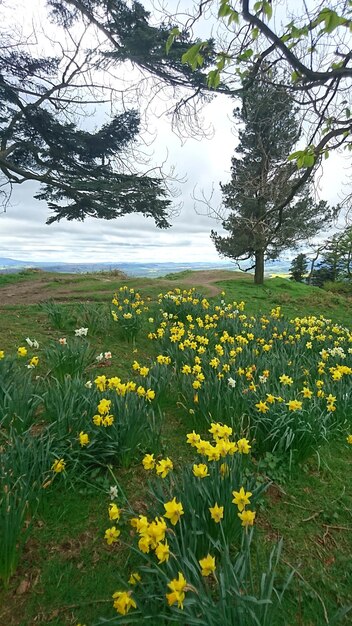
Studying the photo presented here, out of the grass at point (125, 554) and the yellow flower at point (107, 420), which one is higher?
the yellow flower at point (107, 420)

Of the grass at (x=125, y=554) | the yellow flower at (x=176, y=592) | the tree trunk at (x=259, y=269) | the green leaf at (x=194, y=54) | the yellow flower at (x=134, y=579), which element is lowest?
the grass at (x=125, y=554)

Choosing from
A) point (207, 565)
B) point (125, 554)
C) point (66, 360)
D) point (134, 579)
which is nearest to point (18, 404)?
point (66, 360)

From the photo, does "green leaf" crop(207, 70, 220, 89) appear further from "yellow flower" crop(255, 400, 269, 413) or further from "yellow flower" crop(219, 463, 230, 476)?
"yellow flower" crop(219, 463, 230, 476)

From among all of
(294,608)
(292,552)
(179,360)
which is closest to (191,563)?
(294,608)

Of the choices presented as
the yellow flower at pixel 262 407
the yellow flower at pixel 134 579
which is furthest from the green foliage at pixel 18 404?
the yellow flower at pixel 262 407

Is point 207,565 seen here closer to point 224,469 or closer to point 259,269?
point 224,469

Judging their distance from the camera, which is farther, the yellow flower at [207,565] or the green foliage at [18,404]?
the green foliage at [18,404]

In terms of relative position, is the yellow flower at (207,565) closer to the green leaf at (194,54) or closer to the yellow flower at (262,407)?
the yellow flower at (262,407)

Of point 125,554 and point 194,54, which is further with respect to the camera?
point 194,54

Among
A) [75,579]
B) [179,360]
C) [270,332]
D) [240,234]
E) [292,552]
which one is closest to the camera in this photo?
[75,579]

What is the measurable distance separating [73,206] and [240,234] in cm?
797

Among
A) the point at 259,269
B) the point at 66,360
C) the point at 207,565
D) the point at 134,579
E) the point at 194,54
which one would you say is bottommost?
the point at 134,579

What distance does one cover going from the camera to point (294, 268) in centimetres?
2444

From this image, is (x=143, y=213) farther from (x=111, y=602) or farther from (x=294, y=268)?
(x=294, y=268)
